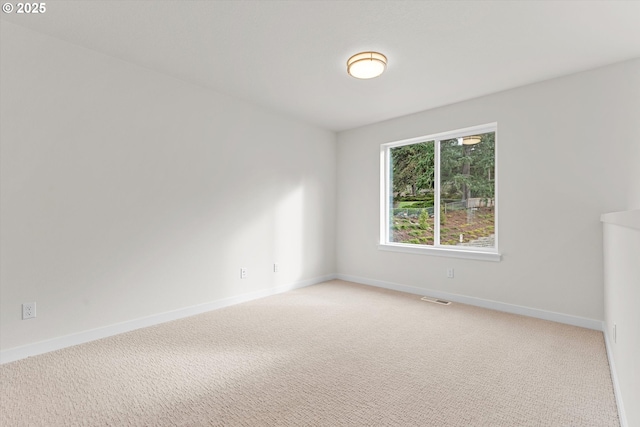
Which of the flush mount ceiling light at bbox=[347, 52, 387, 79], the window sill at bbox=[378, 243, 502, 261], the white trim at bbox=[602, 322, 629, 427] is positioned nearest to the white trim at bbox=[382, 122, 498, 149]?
the window sill at bbox=[378, 243, 502, 261]

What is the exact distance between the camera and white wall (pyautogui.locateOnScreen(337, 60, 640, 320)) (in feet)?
9.31

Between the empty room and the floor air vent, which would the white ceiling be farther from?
the floor air vent

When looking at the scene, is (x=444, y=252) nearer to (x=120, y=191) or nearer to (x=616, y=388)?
(x=616, y=388)

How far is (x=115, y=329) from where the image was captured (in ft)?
9.13

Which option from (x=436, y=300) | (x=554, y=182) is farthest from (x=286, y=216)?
(x=554, y=182)

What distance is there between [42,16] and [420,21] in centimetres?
274

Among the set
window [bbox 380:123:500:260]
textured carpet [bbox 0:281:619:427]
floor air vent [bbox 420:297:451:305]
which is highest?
window [bbox 380:123:500:260]

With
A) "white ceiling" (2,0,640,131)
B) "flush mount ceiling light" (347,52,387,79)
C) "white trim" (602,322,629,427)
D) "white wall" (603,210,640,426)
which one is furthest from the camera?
"flush mount ceiling light" (347,52,387,79)

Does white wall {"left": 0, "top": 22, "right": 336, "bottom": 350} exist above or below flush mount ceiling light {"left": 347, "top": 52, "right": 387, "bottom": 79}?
below

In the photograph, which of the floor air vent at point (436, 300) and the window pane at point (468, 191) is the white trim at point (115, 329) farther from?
the window pane at point (468, 191)

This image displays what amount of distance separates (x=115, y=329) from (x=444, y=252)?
368 centimetres

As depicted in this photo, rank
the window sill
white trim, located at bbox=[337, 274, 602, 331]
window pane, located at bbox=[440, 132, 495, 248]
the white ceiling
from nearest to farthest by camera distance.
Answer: the white ceiling, white trim, located at bbox=[337, 274, 602, 331], the window sill, window pane, located at bbox=[440, 132, 495, 248]

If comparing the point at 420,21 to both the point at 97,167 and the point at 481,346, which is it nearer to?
the point at 481,346

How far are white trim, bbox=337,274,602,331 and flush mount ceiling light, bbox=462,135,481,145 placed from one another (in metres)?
1.92
